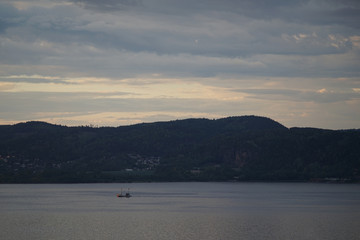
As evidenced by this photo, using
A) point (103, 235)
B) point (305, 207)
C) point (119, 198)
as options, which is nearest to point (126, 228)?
point (103, 235)

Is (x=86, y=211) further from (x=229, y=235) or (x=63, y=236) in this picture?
(x=229, y=235)

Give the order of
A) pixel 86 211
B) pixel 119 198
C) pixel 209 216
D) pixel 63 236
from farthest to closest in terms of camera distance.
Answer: pixel 119 198 < pixel 86 211 < pixel 209 216 < pixel 63 236

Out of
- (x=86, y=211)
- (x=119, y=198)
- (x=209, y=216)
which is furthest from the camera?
(x=119, y=198)

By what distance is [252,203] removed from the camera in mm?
144625

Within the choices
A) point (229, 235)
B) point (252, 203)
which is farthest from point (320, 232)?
point (252, 203)

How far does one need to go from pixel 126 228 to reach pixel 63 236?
12222 mm

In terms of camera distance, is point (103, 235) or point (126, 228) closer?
point (103, 235)

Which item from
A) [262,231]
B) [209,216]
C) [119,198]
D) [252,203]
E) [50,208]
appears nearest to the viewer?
[262,231]

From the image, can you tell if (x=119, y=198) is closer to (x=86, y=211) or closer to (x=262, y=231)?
(x=86, y=211)

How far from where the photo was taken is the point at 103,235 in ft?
273

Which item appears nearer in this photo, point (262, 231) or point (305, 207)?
point (262, 231)

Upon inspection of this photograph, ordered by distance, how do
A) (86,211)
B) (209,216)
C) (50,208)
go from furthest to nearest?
(50,208) < (86,211) < (209,216)

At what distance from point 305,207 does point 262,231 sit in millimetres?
47213

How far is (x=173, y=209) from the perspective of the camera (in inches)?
4970
